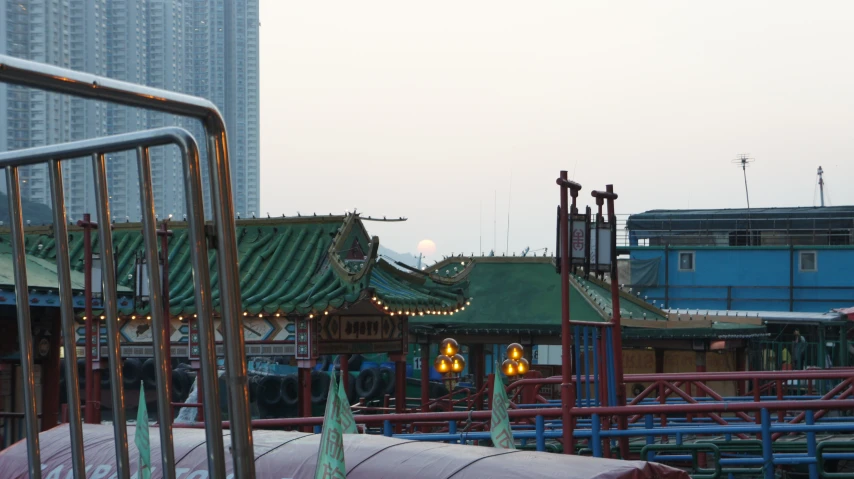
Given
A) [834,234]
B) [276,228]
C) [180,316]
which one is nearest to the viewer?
[180,316]

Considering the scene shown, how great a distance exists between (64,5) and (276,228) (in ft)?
140

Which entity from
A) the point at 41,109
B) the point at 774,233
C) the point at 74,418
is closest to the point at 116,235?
the point at 41,109

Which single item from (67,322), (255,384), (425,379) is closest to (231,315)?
(67,322)

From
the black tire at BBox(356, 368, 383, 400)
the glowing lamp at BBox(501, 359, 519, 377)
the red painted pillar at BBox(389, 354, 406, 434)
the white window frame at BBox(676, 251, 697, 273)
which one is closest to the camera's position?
the glowing lamp at BBox(501, 359, 519, 377)

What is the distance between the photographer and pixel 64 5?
57188 mm

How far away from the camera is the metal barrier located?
7.30ft

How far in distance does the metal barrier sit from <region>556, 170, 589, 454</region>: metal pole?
263 inches

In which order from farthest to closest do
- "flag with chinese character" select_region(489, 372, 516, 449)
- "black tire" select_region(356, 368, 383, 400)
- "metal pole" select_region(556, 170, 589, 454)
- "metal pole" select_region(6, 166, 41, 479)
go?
"black tire" select_region(356, 368, 383, 400) < "metal pole" select_region(556, 170, 589, 454) < "flag with chinese character" select_region(489, 372, 516, 449) < "metal pole" select_region(6, 166, 41, 479)

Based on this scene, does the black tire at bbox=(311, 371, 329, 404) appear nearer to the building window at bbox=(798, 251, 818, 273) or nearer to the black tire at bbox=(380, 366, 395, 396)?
the black tire at bbox=(380, 366, 395, 396)

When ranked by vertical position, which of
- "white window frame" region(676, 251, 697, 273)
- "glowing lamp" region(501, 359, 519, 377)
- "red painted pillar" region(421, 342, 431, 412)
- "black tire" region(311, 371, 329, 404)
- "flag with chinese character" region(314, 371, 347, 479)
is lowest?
"black tire" region(311, 371, 329, 404)

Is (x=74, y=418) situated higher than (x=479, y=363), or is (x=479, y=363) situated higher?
(x=74, y=418)

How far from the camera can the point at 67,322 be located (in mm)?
2533

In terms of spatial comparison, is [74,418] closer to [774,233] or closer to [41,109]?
[41,109]

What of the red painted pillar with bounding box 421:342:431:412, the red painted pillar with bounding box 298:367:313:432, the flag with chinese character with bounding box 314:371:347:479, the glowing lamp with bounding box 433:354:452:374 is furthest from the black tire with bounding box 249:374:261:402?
the flag with chinese character with bounding box 314:371:347:479
